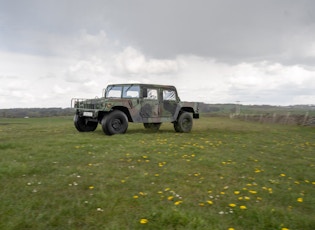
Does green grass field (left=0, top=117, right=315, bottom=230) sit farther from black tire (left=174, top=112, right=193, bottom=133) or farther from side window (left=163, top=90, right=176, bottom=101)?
black tire (left=174, top=112, right=193, bottom=133)

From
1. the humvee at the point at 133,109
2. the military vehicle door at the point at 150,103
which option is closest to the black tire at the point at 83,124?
the humvee at the point at 133,109

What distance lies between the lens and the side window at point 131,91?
12391mm

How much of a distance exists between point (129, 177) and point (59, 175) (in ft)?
4.29

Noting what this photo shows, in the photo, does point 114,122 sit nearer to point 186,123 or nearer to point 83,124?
point 83,124

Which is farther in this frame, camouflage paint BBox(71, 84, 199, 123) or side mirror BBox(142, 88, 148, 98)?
side mirror BBox(142, 88, 148, 98)

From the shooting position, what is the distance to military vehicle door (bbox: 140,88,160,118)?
487 inches

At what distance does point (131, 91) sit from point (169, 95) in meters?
1.90

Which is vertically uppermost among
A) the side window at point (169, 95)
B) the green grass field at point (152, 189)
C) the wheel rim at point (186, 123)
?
the side window at point (169, 95)

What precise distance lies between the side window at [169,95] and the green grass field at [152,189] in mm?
5176

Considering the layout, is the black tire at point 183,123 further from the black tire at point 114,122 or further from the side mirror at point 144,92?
the black tire at point 114,122

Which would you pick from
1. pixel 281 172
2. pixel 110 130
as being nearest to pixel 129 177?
pixel 281 172

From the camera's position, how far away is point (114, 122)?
37.6 ft

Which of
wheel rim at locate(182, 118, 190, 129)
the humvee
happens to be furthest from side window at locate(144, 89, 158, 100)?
wheel rim at locate(182, 118, 190, 129)

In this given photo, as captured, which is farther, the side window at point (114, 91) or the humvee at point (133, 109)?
the side window at point (114, 91)
